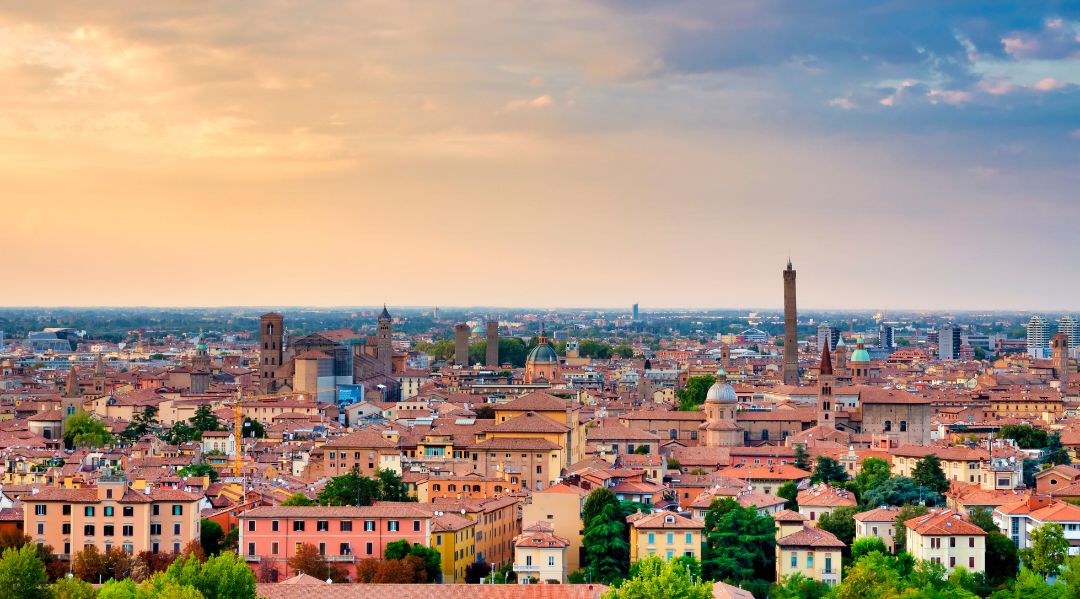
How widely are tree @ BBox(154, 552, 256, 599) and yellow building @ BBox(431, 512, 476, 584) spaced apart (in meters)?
5.18

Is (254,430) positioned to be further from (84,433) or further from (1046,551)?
(1046,551)

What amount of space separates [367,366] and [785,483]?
31450 mm

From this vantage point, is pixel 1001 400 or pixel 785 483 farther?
pixel 1001 400

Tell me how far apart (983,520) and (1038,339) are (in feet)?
346

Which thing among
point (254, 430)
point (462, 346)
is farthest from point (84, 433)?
point (462, 346)

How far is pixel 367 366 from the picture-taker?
208ft

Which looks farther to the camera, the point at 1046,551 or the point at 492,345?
the point at 492,345

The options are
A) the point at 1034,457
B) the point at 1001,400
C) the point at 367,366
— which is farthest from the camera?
the point at 367,366

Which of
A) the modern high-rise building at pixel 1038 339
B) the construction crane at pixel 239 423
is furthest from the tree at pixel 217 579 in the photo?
the modern high-rise building at pixel 1038 339

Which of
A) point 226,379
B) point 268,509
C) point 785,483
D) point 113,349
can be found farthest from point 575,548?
point 113,349

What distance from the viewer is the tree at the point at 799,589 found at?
2477 centimetres

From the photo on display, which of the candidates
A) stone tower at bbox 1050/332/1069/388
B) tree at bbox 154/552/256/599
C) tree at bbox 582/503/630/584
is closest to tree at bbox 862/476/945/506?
tree at bbox 582/503/630/584

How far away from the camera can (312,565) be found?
26.0 metres

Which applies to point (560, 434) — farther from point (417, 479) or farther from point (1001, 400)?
point (1001, 400)
